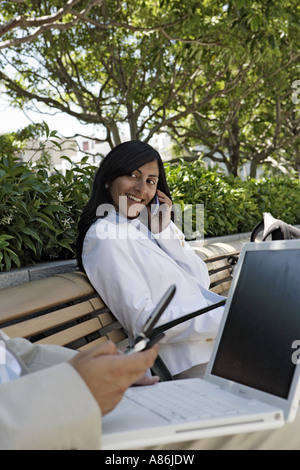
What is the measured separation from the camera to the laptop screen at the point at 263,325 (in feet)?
4.75

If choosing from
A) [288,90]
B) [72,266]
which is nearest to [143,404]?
[72,266]

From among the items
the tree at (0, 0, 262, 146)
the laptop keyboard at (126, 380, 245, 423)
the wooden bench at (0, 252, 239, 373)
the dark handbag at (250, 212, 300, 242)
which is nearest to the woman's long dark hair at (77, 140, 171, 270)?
the wooden bench at (0, 252, 239, 373)

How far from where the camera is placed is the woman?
237 cm

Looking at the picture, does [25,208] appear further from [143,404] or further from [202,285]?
[143,404]

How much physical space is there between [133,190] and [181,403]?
1716 mm

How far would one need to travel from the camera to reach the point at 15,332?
1.89 meters

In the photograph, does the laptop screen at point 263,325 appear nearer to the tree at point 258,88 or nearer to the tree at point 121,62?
the tree at point 258,88

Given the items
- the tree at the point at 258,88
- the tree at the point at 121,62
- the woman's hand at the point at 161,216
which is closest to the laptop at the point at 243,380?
the woman's hand at the point at 161,216

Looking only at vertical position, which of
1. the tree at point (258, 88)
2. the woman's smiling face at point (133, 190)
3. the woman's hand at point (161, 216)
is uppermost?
the tree at point (258, 88)

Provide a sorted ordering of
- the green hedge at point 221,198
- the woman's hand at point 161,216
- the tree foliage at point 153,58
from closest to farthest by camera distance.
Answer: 1. the woman's hand at point 161,216
2. the green hedge at point 221,198
3. the tree foliage at point 153,58

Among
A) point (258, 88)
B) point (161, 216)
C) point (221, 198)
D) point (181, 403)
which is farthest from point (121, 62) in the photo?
point (181, 403)

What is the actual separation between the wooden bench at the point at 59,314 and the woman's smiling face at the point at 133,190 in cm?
59
